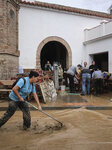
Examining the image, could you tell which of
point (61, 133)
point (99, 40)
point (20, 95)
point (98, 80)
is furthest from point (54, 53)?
point (61, 133)

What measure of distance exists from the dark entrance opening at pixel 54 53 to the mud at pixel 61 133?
9.53 meters

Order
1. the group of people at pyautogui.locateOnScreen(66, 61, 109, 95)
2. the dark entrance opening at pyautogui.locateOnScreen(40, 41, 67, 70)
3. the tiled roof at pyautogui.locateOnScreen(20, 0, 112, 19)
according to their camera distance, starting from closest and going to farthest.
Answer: the group of people at pyautogui.locateOnScreen(66, 61, 109, 95) → the tiled roof at pyautogui.locateOnScreen(20, 0, 112, 19) → the dark entrance opening at pyautogui.locateOnScreen(40, 41, 67, 70)

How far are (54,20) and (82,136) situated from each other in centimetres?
1089

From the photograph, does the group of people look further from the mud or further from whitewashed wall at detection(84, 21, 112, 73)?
the mud

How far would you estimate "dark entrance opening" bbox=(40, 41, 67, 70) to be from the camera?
51.8 ft

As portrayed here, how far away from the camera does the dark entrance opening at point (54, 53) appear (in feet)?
51.8

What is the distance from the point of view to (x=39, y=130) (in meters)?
4.70

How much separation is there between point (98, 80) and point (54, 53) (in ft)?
30.0

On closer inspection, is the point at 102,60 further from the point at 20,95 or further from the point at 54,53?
the point at 20,95

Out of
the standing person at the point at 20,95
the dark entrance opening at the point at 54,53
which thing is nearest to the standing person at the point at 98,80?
the dark entrance opening at the point at 54,53

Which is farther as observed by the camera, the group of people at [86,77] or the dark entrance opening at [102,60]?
the dark entrance opening at [102,60]

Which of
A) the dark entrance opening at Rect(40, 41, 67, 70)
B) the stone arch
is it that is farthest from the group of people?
the dark entrance opening at Rect(40, 41, 67, 70)

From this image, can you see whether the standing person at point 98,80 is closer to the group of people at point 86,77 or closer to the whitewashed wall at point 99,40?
the group of people at point 86,77

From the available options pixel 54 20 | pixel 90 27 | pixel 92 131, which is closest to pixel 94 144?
pixel 92 131
